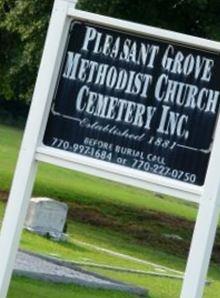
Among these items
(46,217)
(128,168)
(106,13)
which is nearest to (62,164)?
(128,168)

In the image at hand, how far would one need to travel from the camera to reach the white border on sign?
8.23m

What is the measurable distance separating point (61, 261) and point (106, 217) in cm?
1218

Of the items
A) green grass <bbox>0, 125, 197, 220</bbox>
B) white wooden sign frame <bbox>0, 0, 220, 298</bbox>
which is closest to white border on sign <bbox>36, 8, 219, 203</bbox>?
white wooden sign frame <bbox>0, 0, 220, 298</bbox>

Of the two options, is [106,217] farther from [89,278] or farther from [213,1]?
[89,278]

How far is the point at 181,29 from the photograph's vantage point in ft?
85.4

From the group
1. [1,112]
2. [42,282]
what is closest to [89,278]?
[42,282]

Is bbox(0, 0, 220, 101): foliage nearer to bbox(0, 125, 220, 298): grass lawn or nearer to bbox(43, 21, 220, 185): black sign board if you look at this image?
bbox(0, 125, 220, 298): grass lawn

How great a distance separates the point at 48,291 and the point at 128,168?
5224 mm

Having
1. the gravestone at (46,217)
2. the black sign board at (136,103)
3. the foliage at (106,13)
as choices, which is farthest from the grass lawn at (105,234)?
the black sign board at (136,103)

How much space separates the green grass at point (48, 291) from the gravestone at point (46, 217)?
5.23 metres

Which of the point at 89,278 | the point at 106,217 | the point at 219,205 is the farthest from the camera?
the point at 106,217

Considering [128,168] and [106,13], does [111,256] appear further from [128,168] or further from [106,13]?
[128,168]

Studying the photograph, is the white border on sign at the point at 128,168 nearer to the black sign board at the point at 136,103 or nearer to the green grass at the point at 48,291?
the black sign board at the point at 136,103

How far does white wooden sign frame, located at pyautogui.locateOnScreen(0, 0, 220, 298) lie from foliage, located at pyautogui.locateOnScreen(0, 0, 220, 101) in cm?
1562
